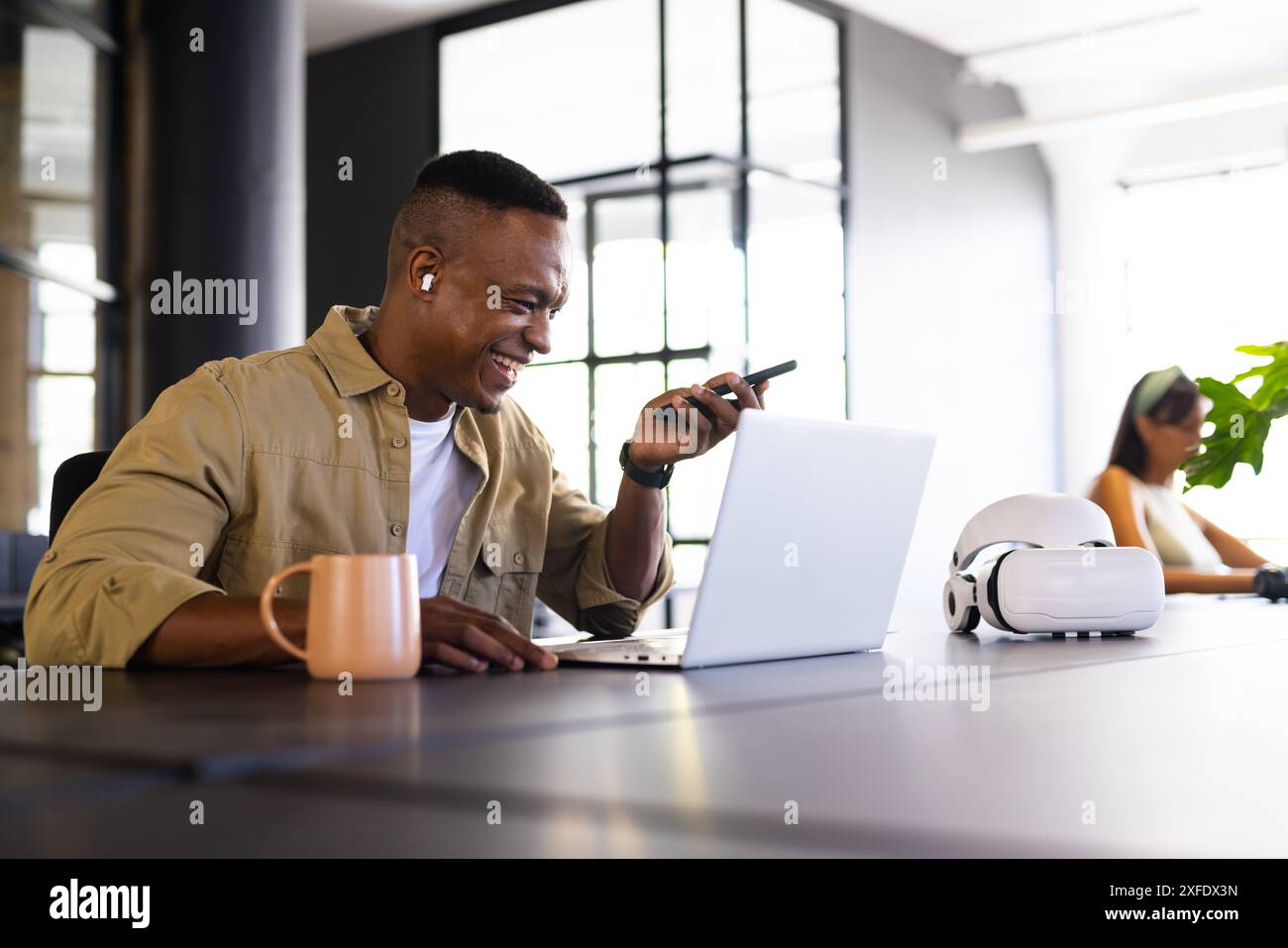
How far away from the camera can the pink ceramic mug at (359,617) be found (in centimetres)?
110

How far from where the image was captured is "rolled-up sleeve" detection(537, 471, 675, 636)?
201 centimetres

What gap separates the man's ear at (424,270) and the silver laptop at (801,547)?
63 centimetres

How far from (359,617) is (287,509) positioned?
581 mm

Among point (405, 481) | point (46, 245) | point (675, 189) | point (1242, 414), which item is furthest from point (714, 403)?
point (675, 189)

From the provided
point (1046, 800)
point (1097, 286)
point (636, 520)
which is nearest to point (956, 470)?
point (1097, 286)

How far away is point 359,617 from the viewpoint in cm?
110

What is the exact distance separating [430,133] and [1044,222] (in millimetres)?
3943

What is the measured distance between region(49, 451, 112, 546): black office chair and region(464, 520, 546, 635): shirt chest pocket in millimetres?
509

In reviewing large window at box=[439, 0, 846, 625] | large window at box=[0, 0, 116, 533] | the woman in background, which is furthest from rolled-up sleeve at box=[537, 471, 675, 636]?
large window at box=[439, 0, 846, 625]

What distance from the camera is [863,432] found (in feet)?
4.42

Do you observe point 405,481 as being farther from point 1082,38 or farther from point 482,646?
point 1082,38

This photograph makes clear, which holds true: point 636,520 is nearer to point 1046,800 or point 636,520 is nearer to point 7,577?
point 1046,800

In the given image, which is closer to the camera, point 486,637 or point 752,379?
point 486,637

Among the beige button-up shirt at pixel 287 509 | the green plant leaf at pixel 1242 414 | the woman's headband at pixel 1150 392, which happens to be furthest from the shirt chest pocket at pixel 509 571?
the woman's headband at pixel 1150 392
